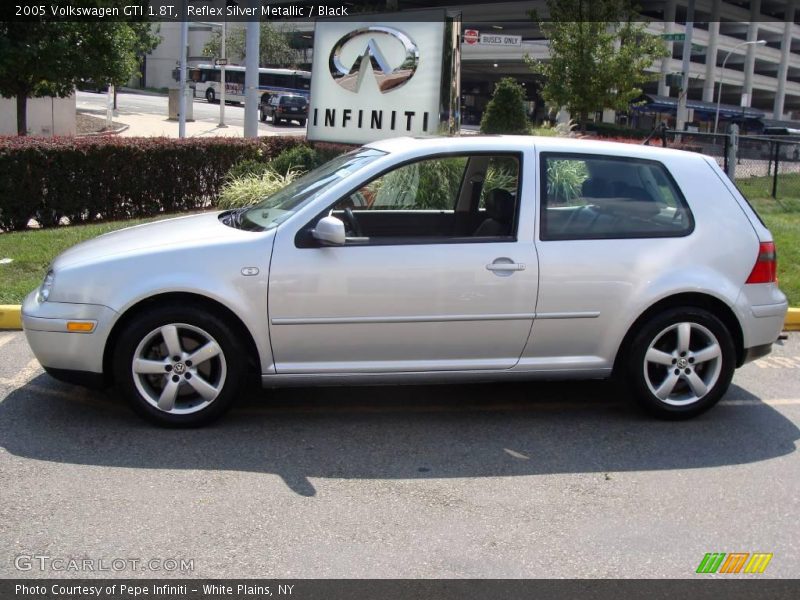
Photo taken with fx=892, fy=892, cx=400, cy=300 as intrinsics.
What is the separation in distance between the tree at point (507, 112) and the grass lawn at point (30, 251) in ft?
27.3

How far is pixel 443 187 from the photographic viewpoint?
10.0 metres

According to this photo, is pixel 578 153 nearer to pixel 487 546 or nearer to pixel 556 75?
pixel 487 546

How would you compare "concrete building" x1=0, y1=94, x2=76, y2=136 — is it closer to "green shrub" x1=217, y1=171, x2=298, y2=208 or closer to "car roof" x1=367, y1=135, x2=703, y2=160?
"green shrub" x1=217, y1=171, x2=298, y2=208

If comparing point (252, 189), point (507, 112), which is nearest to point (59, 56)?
point (252, 189)

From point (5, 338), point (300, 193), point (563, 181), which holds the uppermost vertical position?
point (563, 181)

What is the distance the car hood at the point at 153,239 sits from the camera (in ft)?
16.6

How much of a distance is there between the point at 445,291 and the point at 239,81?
2215 inches

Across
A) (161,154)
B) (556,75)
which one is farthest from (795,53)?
(161,154)

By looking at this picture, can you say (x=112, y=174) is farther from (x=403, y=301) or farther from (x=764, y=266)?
(x=764, y=266)

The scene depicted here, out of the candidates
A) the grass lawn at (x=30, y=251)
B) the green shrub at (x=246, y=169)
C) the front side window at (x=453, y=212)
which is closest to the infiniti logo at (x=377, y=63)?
the green shrub at (x=246, y=169)

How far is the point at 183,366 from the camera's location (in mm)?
5012

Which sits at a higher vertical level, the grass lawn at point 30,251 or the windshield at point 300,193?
the windshield at point 300,193

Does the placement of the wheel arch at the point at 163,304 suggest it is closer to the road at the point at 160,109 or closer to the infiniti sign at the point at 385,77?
the infiniti sign at the point at 385,77
